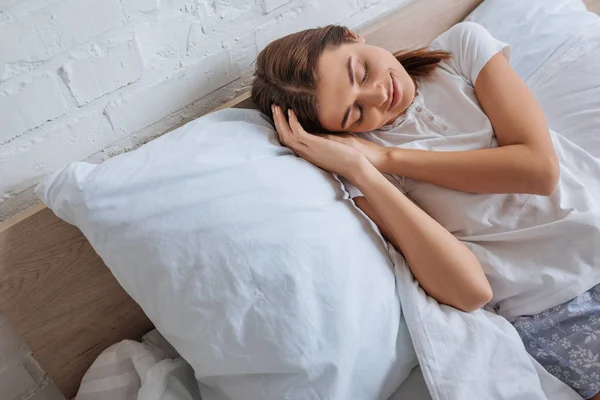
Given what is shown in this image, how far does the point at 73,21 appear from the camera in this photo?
0.78 meters

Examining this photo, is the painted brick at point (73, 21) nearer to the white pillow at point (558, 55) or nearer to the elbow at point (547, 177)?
the elbow at point (547, 177)

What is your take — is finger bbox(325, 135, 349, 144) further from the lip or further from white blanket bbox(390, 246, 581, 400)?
white blanket bbox(390, 246, 581, 400)

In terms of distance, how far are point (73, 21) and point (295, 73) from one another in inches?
14.3

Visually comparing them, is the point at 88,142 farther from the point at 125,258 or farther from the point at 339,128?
the point at 339,128

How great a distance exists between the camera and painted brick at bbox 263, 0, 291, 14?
1030 millimetres

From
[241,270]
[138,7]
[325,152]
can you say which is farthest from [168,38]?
[241,270]

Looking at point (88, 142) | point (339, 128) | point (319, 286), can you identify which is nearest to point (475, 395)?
point (319, 286)

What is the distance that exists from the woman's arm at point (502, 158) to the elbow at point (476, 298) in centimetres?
19

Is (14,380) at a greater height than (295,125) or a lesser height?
lesser

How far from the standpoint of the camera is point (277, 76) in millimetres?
945

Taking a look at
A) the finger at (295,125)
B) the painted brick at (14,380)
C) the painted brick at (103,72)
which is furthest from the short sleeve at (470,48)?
the painted brick at (14,380)

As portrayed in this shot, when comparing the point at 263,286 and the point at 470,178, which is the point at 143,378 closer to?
the point at 263,286

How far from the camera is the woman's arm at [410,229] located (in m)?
0.83

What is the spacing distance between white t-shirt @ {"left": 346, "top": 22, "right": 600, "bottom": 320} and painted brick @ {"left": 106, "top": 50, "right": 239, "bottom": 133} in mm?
329
